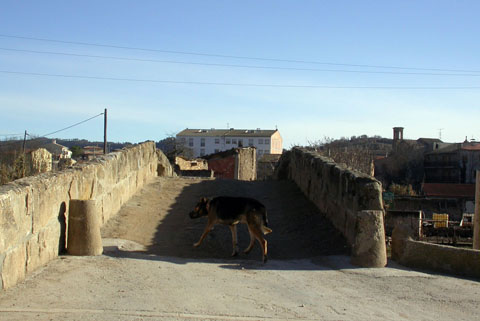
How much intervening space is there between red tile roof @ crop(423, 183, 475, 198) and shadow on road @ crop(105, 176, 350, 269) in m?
43.9

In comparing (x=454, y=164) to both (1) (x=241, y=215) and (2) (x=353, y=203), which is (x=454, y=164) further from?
(1) (x=241, y=215)

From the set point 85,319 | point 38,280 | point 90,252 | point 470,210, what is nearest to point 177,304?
point 85,319

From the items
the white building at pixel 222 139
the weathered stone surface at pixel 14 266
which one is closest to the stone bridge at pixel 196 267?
the weathered stone surface at pixel 14 266

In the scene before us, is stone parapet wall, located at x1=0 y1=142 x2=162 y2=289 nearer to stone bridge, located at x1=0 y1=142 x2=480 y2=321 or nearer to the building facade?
stone bridge, located at x1=0 y1=142 x2=480 y2=321

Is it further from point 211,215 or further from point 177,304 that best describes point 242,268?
point 177,304

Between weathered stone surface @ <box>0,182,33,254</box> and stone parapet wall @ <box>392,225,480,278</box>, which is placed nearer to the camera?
weathered stone surface @ <box>0,182,33,254</box>

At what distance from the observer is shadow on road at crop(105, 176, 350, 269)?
29.7 feet

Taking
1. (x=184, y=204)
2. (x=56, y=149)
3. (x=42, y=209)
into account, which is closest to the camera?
(x=42, y=209)

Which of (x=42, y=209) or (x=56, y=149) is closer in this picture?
(x=42, y=209)

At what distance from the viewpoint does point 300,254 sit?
383 inches

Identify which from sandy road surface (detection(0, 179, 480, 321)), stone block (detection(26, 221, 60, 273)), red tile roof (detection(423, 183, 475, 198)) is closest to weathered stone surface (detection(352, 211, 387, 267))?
sandy road surface (detection(0, 179, 480, 321))

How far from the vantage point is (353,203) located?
31.2ft

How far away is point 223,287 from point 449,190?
5361cm

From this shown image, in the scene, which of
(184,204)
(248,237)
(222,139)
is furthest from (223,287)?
(222,139)
